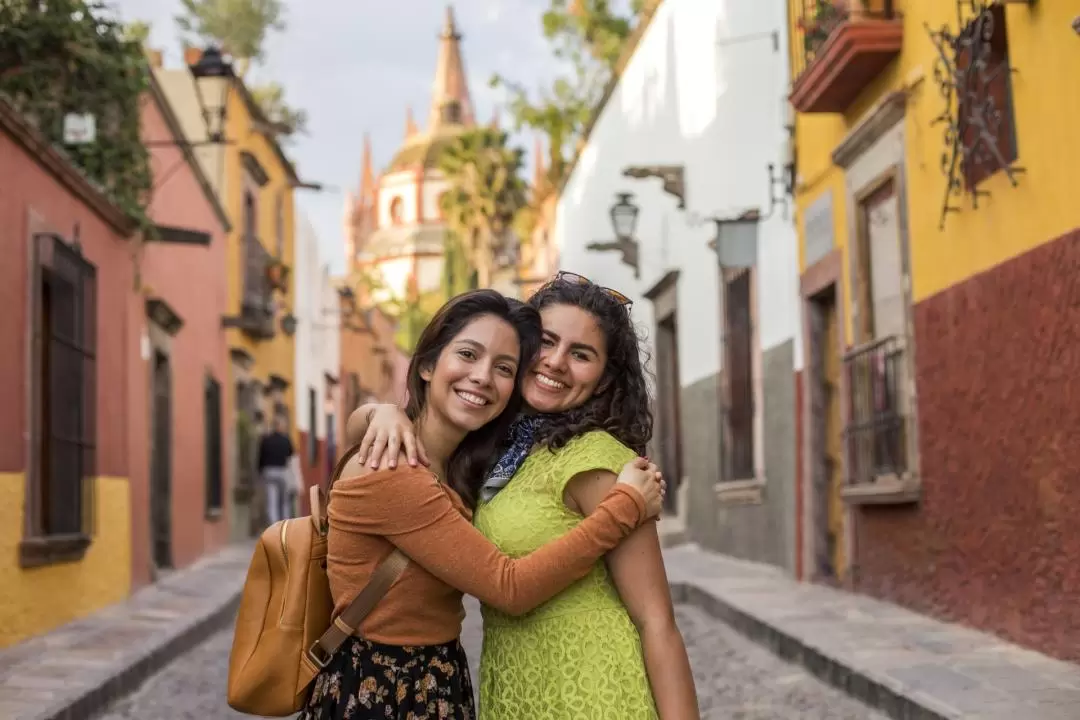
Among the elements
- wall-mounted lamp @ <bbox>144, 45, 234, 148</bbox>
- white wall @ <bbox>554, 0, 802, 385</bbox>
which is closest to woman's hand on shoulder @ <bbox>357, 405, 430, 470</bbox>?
white wall @ <bbox>554, 0, 802, 385</bbox>

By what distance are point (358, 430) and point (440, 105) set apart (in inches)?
3145

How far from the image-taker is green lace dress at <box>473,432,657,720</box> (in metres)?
2.64

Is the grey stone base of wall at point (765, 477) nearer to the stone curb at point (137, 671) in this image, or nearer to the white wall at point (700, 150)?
the white wall at point (700, 150)

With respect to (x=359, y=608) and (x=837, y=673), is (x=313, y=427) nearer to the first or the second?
(x=837, y=673)

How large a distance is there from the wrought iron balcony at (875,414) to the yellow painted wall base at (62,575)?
545 centimetres

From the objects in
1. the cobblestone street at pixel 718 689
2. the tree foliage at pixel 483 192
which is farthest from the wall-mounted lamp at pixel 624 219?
the tree foliage at pixel 483 192

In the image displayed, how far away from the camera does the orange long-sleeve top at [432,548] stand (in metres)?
2.61

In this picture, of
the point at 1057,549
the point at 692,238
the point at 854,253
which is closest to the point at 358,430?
the point at 1057,549

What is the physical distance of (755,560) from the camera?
14055 millimetres

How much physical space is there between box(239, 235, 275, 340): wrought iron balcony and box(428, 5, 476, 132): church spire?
59.4 m

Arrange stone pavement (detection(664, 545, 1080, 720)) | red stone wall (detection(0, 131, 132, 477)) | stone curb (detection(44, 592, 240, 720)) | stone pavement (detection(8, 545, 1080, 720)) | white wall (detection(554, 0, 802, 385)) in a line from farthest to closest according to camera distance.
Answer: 1. white wall (detection(554, 0, 802, 385))
2. red stone wall (detection(0, 131, 132, 477))
3. stone curb (detection(44, 592, 240, 720))
4. stone pavement (detection(8, 545, 1080, 720))
5. stone pavement (detection(664, 545, 1080, 720))

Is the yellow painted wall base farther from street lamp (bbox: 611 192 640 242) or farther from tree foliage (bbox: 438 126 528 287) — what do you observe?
tree foliage (bbox: 438 126 528 287)

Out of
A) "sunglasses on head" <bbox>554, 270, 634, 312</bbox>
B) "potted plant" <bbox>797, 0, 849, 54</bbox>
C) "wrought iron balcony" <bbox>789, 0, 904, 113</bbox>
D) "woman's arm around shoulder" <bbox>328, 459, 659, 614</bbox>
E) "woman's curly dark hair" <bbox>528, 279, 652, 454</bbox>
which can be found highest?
"potted plant" <bbox>797, 0, 849, 54</bbox>

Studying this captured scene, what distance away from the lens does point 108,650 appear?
8688mm
